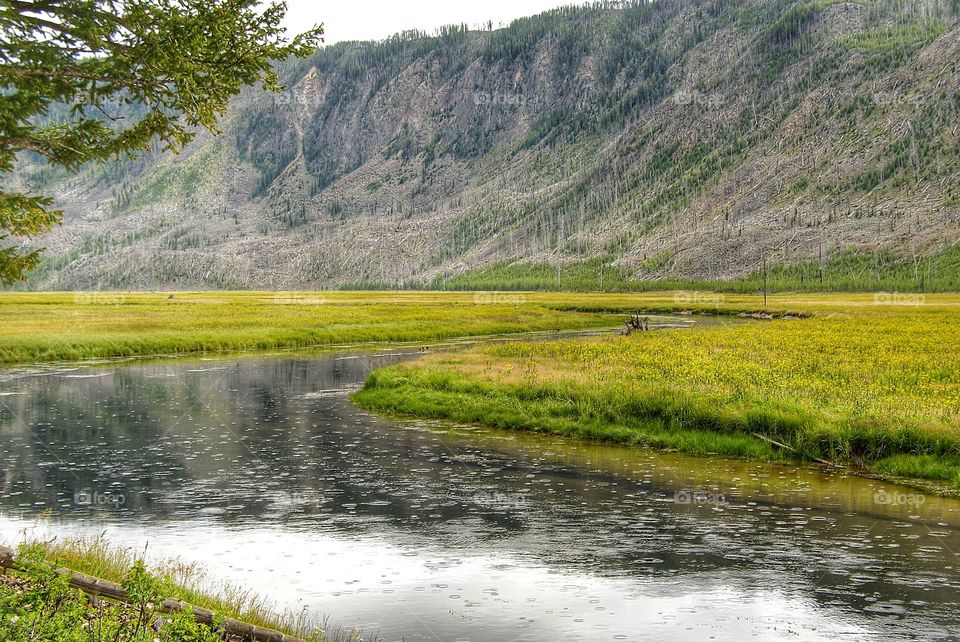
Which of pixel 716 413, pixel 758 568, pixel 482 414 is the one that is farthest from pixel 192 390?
pixel 758 568

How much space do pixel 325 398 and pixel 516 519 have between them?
23269mm

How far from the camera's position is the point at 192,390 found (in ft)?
145

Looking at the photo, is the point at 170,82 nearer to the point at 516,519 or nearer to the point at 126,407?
the point at 516,519

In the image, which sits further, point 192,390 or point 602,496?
point 192,390

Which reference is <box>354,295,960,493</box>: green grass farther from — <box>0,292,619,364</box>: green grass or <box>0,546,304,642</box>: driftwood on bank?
<box>0,292,619,364</box>: green grass

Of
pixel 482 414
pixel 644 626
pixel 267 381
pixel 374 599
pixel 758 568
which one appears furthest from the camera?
pixel 267 381

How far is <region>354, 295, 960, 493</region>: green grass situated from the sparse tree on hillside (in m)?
18.5

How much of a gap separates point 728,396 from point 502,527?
14.0 m

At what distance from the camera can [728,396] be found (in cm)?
3022

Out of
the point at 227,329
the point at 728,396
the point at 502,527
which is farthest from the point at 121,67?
the point at 227,329

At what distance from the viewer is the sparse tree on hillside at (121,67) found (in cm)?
1466

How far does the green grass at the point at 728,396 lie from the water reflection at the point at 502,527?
5.72ft

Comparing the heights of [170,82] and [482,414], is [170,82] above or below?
above

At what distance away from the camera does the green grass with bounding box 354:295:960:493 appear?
25.3 m
